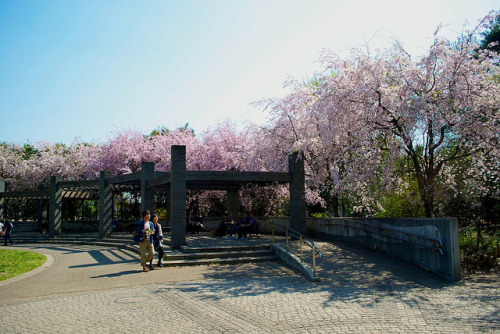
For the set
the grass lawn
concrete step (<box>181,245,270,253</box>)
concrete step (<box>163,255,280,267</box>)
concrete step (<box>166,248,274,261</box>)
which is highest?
concrete step (<box>181,245,270,253</box>)

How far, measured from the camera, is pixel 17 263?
40.8ft

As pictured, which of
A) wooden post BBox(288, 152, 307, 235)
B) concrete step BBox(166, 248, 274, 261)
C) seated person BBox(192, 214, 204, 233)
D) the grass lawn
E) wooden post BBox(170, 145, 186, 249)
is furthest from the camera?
seated person BBox(192, 214, 204, 233)

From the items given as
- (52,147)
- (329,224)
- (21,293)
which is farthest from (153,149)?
(21,293)

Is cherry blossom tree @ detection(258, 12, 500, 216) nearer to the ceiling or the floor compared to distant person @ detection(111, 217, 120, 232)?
nearer to the ceiling

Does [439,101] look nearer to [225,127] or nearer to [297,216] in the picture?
[297,216]

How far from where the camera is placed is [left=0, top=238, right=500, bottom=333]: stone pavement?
5902mm

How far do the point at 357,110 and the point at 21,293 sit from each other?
10.6 m

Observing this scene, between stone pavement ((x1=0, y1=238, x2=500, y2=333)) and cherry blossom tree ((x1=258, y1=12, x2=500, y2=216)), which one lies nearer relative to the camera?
stone pavement ((x1=0, y1=238, x2=500, y2=333))

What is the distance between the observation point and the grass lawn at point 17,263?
1080 centimetres

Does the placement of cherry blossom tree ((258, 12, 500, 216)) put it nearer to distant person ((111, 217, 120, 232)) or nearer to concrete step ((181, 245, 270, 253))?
concrete step ((181, 245, 270, 253))

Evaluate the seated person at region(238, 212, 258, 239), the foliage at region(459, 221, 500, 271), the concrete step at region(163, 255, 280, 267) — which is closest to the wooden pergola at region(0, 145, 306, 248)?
the seated person at region(238, 212, 258, 239)

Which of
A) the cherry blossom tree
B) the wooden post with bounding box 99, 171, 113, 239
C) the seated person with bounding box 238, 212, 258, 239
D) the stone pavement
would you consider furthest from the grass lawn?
the cherry blossom tree

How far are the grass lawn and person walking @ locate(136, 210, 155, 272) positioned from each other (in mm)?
3377

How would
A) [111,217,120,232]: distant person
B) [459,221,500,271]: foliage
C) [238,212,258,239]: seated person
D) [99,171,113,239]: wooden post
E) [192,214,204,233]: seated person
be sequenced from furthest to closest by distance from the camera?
[111,217,120,232]: distant person, [192,214,204,233]: seated person, [99,171,113,239]: wooden post, [238,212,258,239]: seated person, [459,221,500,271]: foliage
